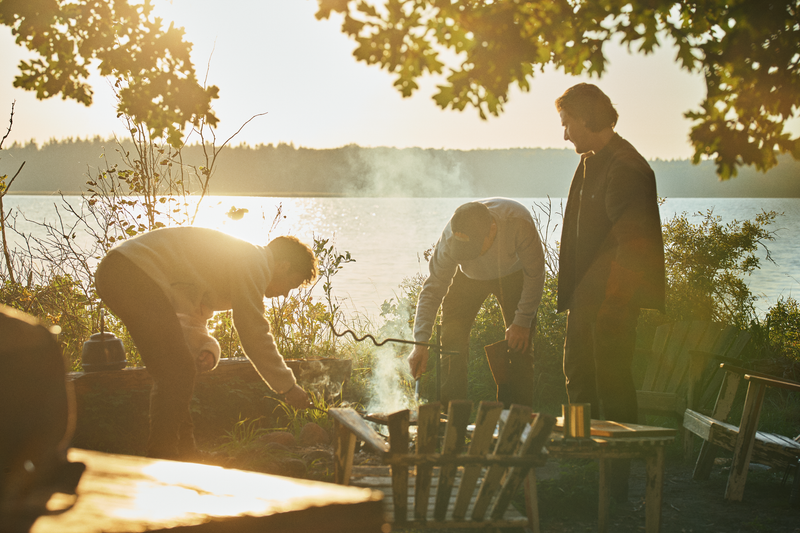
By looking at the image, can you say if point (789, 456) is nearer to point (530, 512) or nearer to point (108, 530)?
point (530, 512)

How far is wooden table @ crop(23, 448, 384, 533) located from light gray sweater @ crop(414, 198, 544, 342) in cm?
292

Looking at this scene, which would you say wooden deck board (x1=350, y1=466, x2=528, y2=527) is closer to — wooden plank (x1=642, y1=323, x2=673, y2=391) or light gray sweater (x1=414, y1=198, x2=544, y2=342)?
light gray sweater (x1=414, y1=198, x2=544, y2=342)

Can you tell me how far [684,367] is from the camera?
5289mm

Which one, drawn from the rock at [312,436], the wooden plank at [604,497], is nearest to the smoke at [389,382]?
the rock at [312,436]

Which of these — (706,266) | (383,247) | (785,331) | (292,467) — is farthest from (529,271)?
(383,247)

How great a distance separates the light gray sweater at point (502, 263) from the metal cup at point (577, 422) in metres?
1.30

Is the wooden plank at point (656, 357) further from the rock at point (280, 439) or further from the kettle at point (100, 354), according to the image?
the kettle at point (100, 354)

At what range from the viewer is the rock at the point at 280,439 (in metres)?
4.66

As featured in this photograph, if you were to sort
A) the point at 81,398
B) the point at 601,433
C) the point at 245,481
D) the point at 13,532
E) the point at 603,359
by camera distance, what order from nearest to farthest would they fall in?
the point at 13,532
the point at 245,481
the point at 601,433
the point at 603,359
the point at 81,398

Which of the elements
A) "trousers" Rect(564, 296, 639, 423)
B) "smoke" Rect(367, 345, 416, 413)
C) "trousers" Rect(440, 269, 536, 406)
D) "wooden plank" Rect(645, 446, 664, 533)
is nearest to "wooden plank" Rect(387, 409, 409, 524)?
"wooden plank" Rect(645, 446, 664, 533)

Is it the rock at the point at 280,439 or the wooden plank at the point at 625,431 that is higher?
the wooden plank at the point at 625,431

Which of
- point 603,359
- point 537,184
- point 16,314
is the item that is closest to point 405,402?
point 603,359

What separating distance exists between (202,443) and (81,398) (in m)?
0.94

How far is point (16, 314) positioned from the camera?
4.08 feet
